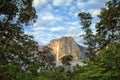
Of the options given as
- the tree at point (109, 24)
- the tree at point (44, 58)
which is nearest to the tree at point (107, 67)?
the tree at point (44, 58)

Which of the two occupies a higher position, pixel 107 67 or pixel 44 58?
pixel 44 58

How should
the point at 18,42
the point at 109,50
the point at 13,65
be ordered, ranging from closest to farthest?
the point at 13,65 < the point at 18,42 < the point at 109,50

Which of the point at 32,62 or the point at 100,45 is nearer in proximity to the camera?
the point at 32,62

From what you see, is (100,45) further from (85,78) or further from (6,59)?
(6,59)

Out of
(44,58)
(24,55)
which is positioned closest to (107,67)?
(44,58)

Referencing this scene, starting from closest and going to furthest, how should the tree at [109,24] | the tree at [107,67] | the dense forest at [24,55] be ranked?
the dense forest at [24,55] < the tree at [107,67] < the tree at [109,24]

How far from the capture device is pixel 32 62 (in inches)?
749

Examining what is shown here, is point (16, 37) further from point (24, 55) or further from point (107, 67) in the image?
point (107, 67)

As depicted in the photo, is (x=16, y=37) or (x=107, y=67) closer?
(x=16, y=37)

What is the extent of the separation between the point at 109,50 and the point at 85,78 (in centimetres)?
334

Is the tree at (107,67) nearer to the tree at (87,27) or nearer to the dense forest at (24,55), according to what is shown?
the dense forest at (24,55)

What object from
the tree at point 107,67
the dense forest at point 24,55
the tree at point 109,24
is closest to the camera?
the dense forest at point 24,55

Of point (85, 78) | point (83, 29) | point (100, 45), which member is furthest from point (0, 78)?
point (83, 29)

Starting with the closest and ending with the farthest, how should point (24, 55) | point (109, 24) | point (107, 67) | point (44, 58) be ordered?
1. point (24, 55)
2. point (44, 58)
3. point (107, 67)
4. point (109, 24)
